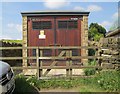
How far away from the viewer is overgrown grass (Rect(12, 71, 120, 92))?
848 centimetres

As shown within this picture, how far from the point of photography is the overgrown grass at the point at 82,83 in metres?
8.48

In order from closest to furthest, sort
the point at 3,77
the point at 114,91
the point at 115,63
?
the point at 3,77
the point at 114,91
the point at 115,63

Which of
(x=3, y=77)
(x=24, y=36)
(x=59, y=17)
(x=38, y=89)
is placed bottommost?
(x=38, y=89)

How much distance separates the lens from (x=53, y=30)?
1584cm

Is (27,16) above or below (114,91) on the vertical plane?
above

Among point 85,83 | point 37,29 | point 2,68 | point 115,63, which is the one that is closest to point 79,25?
point 37,29

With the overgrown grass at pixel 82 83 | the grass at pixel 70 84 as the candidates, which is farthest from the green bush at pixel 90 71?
the grass at pixel 70 84

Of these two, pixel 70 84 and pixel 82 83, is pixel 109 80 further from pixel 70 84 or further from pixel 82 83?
pixel 70 84

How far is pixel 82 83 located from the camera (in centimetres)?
921

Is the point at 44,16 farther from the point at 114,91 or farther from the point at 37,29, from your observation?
the point at 114,91

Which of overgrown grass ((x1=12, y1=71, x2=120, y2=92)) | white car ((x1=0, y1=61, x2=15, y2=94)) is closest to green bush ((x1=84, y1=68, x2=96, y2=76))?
overgrown grass ((x1=12, y1=71, x2=120, y2=92))

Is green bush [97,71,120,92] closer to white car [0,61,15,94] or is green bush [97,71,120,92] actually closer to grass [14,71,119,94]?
grass [14,71,119,94]

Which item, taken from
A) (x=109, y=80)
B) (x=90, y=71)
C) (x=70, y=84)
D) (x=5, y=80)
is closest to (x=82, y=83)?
(x=70, y=84)

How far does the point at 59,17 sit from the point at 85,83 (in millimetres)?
7279
